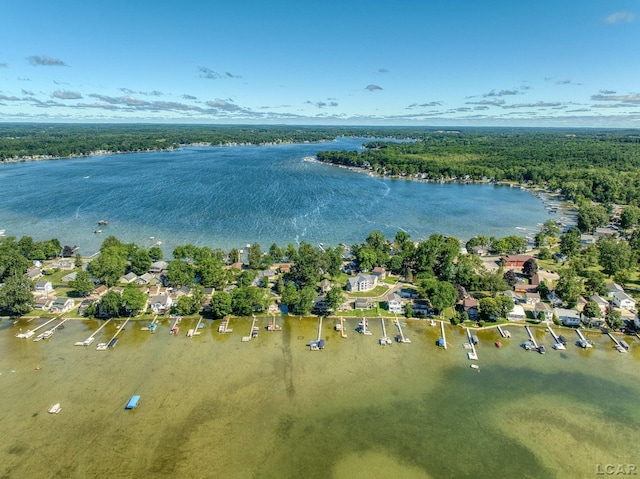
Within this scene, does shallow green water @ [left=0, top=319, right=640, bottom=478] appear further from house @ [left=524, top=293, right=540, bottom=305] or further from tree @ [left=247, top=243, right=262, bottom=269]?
tree @ [left=247, top=243, right=262, bottom=269]

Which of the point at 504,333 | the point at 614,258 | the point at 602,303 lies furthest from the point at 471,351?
the point at 614,258

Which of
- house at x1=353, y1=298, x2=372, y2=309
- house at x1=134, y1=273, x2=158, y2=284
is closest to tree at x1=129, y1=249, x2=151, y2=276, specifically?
house at x1=134, y1=273, x2=158, y2=284

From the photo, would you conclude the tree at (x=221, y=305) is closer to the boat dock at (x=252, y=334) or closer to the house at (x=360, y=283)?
the boat dock at (x=252, y=334)

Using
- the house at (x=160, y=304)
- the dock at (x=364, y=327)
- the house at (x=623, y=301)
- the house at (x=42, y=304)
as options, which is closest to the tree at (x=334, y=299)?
the dock at (x=364, y=327)

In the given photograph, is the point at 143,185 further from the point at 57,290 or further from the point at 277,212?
the point at 57,290

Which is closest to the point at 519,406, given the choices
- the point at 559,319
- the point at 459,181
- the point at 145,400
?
the point at 559,319

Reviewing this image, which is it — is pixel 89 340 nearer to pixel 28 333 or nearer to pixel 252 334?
pixel 28 333
